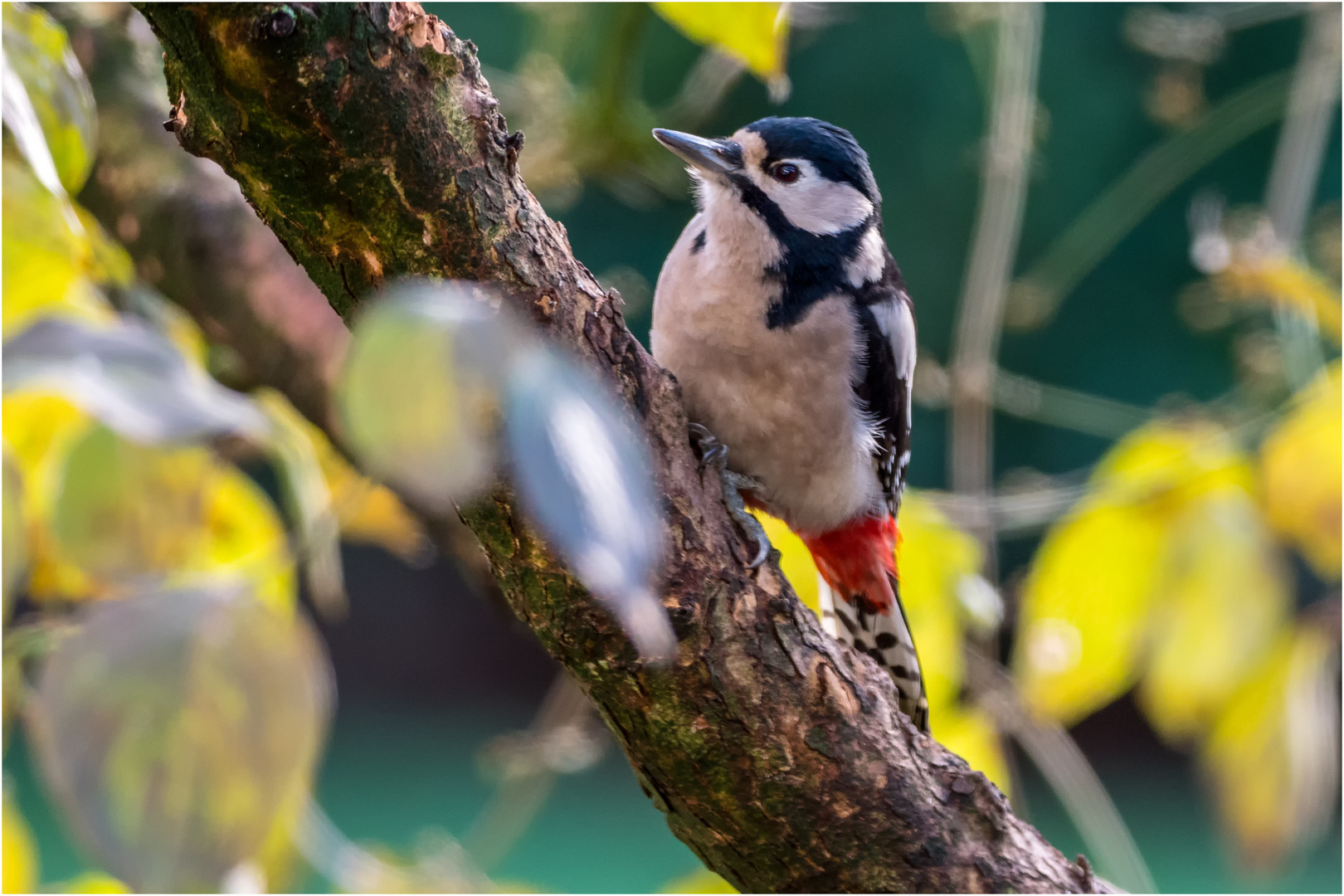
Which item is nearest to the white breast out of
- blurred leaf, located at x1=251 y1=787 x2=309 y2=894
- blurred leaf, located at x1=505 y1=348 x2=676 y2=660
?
blurred leaf, located at x1=251 y1=787 x2=309 y2=894

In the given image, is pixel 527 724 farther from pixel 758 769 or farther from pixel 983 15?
pixel 758 769

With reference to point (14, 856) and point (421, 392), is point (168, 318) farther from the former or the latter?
point (421, 392)

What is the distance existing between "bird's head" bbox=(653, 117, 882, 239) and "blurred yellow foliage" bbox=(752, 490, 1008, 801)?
0.33 metres

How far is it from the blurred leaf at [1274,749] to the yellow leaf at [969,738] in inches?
9.9

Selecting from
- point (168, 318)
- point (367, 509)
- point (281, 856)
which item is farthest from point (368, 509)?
point (281, 856)

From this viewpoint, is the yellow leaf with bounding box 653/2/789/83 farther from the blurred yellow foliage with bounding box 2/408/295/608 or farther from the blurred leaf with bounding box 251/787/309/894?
the blurred leaf with bounding box 251/787/309/894

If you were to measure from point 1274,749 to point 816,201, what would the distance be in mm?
780

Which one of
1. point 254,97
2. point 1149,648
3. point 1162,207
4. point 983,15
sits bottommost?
point 254,97

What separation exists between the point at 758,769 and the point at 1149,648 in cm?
68

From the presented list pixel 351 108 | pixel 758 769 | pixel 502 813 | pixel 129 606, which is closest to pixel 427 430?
pixel 129 606

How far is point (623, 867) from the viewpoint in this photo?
3.48m

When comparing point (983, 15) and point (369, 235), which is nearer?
point (369, 235)

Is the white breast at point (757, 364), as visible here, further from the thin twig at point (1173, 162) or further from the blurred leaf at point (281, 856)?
the thin twig at point (1173, 162)

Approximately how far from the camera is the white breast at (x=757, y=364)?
1.11 metres
